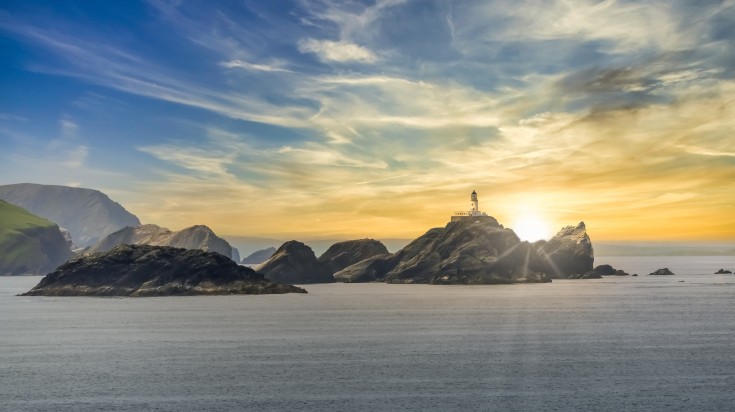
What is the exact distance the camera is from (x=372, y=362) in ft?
162

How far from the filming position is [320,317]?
95.5 meters

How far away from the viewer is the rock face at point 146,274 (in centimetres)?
15150

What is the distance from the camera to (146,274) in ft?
502

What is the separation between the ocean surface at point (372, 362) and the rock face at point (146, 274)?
5613 cm

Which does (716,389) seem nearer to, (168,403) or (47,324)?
(168,403)

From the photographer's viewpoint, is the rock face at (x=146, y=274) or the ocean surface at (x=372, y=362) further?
the rock face at (x=146, y=274)

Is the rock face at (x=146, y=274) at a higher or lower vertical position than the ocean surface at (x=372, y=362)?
higher

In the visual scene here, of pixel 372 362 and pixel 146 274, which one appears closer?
pixel 372 362

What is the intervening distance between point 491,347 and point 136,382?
33.4 metres

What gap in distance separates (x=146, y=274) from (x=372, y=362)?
4684 inches

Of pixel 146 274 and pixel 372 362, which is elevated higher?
pixel 146 274

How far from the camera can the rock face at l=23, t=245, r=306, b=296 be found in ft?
497

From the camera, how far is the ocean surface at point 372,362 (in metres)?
35.7

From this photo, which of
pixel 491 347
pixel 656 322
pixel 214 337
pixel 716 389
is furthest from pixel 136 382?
pixel 656 322
